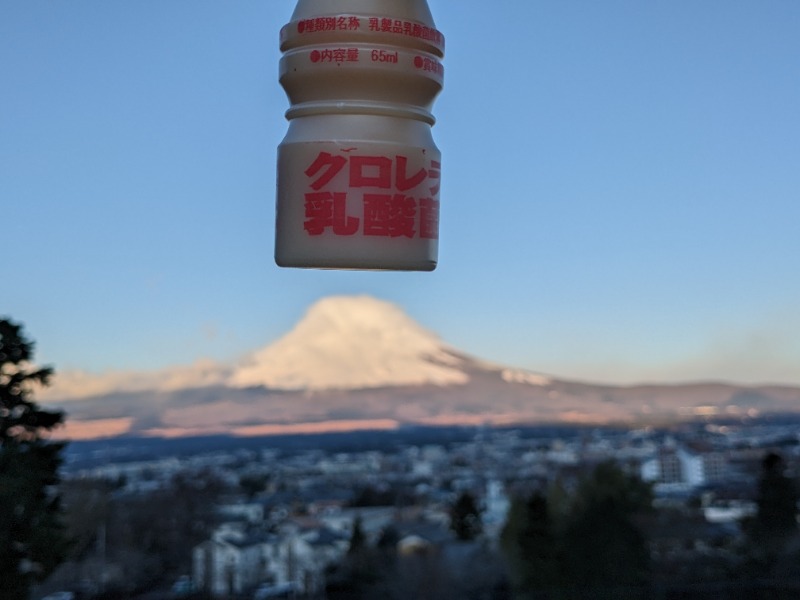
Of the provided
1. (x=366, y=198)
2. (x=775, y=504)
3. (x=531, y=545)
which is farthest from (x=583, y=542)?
(x=366, y=198)

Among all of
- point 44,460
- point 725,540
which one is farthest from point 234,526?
point 44,460

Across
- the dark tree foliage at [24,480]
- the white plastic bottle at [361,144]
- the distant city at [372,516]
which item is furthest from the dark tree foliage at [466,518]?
the white plastic bottle at [361,144]

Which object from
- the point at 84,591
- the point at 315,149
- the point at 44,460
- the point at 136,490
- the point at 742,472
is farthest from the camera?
the point at 742,472

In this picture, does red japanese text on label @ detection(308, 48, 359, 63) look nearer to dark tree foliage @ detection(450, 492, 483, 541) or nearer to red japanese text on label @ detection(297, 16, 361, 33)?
red japanese text on label @ detection(297, 16, 361, 33)

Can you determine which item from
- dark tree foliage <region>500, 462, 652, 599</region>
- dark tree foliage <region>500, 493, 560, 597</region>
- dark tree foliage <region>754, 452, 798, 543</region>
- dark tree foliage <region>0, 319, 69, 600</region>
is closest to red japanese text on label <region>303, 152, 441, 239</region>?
dark tree foliage <region>0, 319, 69, 600</region>

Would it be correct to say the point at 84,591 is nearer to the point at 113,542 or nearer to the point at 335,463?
the point at 113,542
